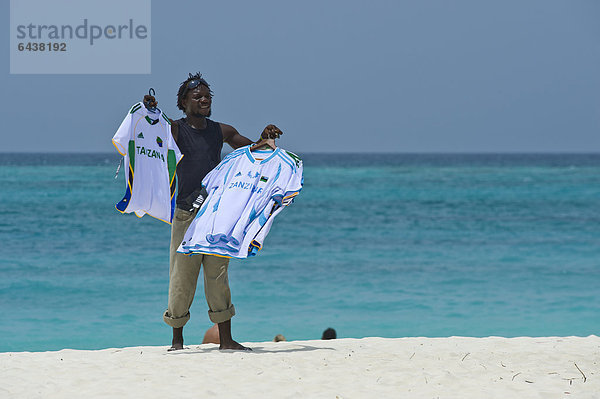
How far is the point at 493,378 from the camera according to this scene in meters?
4.68

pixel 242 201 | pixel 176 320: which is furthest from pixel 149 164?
pixel 176 320

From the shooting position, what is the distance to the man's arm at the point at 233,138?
5.56 m

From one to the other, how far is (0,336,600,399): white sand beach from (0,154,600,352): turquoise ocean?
4.25 m

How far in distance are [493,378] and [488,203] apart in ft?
81.7

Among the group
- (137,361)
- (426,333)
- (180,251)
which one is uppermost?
(180,251)

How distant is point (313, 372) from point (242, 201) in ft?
3.99

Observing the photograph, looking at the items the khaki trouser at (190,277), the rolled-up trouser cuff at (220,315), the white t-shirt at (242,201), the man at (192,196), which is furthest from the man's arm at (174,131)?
the rolled-up trouser cuff at (220,315)

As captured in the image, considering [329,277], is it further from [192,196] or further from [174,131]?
[174,131]

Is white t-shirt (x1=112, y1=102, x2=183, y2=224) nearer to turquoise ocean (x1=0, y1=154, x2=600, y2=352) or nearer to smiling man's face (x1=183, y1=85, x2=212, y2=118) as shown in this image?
smiling man's face (x1=183, y1=85, x2=212, y2=118)

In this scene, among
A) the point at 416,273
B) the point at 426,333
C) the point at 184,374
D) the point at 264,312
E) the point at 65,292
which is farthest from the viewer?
the point at 416,273

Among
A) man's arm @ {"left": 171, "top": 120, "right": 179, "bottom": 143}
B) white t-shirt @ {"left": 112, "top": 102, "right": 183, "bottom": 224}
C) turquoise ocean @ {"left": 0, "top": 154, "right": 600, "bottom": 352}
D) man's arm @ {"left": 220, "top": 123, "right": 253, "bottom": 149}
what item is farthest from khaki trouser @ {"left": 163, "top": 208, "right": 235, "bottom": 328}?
turquoise ocean @ {"left": 0, "top": 154, "right": 600, "bottom": 352}

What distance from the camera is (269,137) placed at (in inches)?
213

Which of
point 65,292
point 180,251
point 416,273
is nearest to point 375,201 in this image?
point 416,273

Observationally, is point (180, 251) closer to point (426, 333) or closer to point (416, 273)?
point (426, 333)
